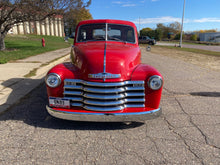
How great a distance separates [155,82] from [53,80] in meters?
1.75

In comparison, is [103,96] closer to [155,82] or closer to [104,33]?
[155,82]

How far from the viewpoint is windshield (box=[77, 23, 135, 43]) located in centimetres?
454

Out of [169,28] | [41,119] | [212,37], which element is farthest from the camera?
[169,28]

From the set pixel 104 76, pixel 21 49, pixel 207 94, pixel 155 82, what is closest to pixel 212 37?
pixel 21 49

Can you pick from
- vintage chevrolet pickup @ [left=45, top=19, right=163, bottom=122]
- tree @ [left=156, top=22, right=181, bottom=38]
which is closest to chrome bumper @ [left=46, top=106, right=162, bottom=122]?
vintage chevrolet pickup @ [left=45, top=19, right=163, bottom=122]

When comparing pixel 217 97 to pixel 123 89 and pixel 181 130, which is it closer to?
pixel 181 130

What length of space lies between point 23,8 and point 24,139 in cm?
1360

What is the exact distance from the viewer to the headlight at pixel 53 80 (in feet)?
10.4

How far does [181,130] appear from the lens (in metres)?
3.25

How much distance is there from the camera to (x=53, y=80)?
318 cm

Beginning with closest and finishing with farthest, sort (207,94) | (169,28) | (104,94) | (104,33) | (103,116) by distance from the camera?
(103,116), (104,94), (104,33), (207,94), (169,28)

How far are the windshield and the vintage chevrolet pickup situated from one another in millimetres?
1179

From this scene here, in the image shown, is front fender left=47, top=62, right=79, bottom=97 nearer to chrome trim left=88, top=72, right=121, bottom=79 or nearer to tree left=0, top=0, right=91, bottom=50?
chrome trim left=88, top=72, right=121, bottom=79

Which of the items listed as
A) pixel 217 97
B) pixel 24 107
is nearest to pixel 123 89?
pixel 24 107
